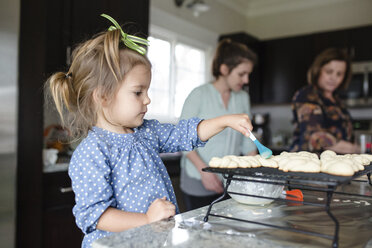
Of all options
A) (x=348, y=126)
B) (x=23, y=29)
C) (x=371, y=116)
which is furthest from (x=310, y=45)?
(x=23, y=29)

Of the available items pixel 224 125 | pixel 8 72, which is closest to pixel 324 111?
pixel 224 125

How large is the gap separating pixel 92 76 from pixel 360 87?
3.42 metres

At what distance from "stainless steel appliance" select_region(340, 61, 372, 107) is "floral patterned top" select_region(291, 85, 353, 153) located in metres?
1.84

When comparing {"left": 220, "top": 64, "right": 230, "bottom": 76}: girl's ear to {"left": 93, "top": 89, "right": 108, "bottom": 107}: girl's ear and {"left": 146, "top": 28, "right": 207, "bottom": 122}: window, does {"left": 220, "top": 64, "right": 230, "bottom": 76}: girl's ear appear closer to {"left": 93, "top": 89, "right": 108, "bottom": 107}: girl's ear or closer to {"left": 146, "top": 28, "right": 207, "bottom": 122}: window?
{"left": 93, "top": 89, "right": 108, "bottom": 107}: girl's ear

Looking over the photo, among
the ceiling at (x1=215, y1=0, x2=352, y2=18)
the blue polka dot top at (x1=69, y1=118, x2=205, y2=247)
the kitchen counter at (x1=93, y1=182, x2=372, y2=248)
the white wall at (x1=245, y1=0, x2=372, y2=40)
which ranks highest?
the ceiling at (x1=215, y1=0, x2=352, y2=18)

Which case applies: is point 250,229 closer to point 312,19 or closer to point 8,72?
point 8,72

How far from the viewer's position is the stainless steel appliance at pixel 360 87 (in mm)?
3578

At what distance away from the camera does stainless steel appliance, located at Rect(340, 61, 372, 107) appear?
3578 millimetres

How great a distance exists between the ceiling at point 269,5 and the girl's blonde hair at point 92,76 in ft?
11.6

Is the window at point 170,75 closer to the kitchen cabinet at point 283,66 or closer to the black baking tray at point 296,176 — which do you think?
the kitchen cabinet at point 283,66

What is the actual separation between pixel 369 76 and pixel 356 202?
3.01 m

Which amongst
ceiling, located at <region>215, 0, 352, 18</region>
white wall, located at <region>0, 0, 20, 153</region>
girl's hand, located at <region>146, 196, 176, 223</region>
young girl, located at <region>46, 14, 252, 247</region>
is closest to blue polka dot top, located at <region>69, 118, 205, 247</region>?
young girl, located at <region>46, 14, 252, 247</region>

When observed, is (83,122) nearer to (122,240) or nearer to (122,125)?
(122,125)

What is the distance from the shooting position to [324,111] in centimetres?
192
